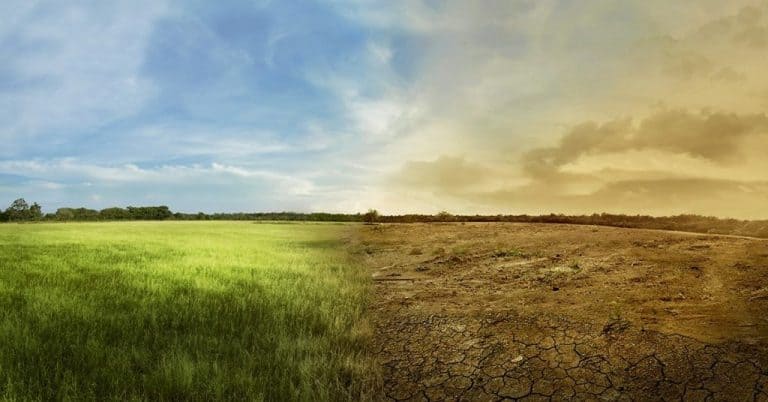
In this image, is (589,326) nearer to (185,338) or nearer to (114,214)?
(185,338)

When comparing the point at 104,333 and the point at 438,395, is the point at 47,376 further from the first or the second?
the point at 438,395

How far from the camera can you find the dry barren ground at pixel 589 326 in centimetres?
515

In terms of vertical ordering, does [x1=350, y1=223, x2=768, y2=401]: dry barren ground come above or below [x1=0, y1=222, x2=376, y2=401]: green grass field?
above

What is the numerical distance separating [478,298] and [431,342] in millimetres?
2199

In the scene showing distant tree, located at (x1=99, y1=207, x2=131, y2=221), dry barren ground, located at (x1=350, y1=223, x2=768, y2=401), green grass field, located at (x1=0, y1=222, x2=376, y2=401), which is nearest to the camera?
dry barren ground, located at (x1=350, y1=223, x2=768, y2=401)

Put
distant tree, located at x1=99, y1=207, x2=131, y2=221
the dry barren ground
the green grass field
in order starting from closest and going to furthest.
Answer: the dry barren ground < the green grass field < distant tree, located at x1=99, y1=207, x2=131, y2=221

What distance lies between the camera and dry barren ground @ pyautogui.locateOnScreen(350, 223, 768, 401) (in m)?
5.15

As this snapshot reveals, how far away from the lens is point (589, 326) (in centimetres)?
648

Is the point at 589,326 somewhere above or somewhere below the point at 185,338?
above

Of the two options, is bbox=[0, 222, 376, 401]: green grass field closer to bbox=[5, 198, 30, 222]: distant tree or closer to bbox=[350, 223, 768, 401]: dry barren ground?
bbox=[350, 223, 768, 401]: dry barren ground

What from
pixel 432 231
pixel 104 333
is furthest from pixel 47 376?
pixel 432 231

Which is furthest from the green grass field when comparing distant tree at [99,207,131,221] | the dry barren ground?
distant tree at [99,207,131,221]

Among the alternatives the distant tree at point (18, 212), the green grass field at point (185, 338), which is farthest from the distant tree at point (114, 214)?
the green grass field at point (185, 338)

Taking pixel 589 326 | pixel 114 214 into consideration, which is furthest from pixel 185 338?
pixel 114 214
